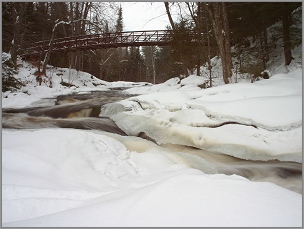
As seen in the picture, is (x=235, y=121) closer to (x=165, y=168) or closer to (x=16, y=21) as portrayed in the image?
(x=165, y=168)

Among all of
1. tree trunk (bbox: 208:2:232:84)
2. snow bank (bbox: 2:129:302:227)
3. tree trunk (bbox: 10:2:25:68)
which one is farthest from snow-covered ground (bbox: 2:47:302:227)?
tree trunk (bbox: 10:2:25:68)

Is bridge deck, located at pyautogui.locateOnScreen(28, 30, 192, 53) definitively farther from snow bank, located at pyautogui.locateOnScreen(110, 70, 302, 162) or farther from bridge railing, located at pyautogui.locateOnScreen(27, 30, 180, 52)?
snow bank, located at pyautogui.locateOnScreen(110, 70, 302, 162)

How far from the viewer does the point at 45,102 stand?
7.57m

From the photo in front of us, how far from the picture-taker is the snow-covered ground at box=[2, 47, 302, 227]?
113 cm

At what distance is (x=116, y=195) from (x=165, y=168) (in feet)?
3.08

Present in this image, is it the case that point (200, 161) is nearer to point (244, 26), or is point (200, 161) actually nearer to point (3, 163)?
point (3, 163)

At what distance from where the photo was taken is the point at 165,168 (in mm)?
2377

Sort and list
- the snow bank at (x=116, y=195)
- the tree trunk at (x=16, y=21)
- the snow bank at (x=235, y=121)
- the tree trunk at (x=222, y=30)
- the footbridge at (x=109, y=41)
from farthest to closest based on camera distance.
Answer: the footbridge at (x=109, y=41), the tree trunk at (x=16, y=21), the tree trunk at (x=222, y=30), the snow bank at (x=235, y=121), the snow bank at (x=116, y=195)

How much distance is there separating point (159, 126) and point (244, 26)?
29.6ft

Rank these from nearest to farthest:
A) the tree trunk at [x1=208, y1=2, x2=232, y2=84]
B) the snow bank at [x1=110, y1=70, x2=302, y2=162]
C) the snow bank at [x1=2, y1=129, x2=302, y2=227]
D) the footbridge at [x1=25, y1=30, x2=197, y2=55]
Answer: the snow bank at [x1=2, y1=129, x2=302, y2=227], the snow bank at [x1=110, y1=70, x2=302, y2=162], the tree trunk at [x1=208, y1=2, x2=232, y2=84], the footbridge at [x1=25, y1=30, x2=197, y2=55]

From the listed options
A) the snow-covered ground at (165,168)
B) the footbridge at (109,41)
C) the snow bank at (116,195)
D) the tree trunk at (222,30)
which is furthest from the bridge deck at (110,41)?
the snow bank at (116,195)

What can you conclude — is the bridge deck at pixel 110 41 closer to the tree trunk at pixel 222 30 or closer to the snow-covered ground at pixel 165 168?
the tree trunk at pixel 222 30

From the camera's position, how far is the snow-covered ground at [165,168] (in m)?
1.13

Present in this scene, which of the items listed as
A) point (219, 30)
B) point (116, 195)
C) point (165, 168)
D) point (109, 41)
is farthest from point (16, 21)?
point (116, 195)
